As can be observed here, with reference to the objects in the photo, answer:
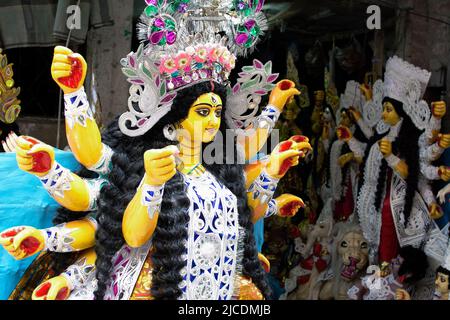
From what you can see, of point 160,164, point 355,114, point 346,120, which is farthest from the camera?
point 346,120

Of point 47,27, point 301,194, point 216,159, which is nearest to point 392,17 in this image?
point 301,194

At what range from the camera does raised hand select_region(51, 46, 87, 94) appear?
266 centimetres

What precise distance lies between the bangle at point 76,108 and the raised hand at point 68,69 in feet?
0.07

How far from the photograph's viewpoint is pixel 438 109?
4445 millimetres

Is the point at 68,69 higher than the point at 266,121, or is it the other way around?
the point at 68,69

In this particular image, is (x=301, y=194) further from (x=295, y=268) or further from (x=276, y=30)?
(x=276, y=30)

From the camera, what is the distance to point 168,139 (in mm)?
2904

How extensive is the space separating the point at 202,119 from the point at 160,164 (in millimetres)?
385

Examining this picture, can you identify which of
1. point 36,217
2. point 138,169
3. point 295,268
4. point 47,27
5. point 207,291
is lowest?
point 295,268

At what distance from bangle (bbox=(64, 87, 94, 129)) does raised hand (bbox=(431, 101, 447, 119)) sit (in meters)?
2.40

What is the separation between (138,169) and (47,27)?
1837 mm

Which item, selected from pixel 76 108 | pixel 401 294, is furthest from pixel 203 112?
pixel 401 294

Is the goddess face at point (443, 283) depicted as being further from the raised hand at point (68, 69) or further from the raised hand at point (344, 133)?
the raised hand at point (68, 69)

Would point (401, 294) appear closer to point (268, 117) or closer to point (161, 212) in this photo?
point (268, 117)
